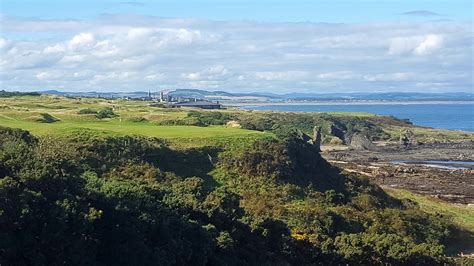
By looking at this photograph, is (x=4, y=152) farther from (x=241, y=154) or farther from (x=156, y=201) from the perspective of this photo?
(x=241, y=154)

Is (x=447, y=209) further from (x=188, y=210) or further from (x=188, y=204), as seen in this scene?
(x=188, y=210)

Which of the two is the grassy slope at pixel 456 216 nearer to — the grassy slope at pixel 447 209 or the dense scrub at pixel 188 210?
the grassy slope at pixel 447 209

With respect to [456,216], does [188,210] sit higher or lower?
higher

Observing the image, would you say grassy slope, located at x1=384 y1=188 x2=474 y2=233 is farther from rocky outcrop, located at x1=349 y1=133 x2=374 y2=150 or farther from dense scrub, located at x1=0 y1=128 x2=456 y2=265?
rocky outcrop, located at x1=349 y1=133 x2=374 y2=150

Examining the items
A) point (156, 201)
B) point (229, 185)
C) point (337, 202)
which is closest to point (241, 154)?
point (229, 185)

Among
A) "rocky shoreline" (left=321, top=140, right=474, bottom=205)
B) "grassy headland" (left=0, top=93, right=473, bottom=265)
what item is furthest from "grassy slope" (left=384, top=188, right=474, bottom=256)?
"rocky shoreline" (left=321, top=140, right=474, bottom=205)

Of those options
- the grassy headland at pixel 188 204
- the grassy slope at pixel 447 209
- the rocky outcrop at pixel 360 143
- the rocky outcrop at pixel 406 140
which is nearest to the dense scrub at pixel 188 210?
the grassy headland at pixel 188 204

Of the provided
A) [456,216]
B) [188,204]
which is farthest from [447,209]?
[188,204]
